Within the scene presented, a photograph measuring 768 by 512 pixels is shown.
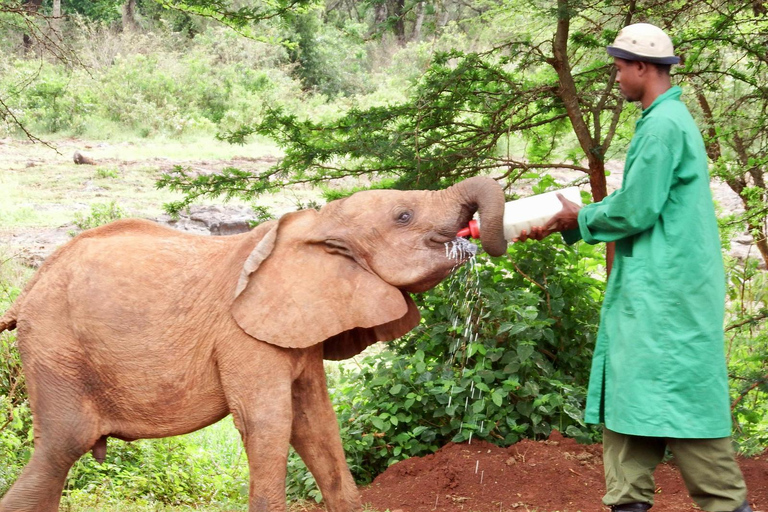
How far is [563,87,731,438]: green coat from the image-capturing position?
351 cm

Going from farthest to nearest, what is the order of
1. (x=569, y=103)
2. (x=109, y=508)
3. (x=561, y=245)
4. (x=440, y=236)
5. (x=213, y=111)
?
(x=213, y=111)
(x=561, y=245)
(x=569, y=103)
(x=109, y=508)
(x=440, y=236)

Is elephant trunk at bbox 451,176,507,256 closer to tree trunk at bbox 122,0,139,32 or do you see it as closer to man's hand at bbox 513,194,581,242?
man's hand at bbox 513,194,581,242

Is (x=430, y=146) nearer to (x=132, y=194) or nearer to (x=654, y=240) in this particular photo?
(x=654, y=240)

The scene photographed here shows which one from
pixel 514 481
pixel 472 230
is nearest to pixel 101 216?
pixel 514 481

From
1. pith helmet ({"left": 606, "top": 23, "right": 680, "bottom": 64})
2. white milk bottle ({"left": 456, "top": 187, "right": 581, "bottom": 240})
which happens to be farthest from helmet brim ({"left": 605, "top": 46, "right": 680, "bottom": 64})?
white milk bottle ({"left": 456, "top": 187, "right": 581, "bottom": 240})

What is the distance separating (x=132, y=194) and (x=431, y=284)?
1276 centimetres

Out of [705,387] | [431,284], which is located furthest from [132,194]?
[705,387]

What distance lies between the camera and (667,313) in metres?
3.54

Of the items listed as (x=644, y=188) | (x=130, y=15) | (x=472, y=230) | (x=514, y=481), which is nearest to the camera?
(x=644, y=188)

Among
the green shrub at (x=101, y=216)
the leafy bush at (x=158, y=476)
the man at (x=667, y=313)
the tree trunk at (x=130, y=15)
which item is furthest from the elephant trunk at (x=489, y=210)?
the tree trunk at (x=130, y=15)

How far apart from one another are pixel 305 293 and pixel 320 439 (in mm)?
769

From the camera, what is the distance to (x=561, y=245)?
24.0ft

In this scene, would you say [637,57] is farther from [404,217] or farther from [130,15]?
[130,15]

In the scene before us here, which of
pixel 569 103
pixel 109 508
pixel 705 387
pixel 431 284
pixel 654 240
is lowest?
pixel 109 508
